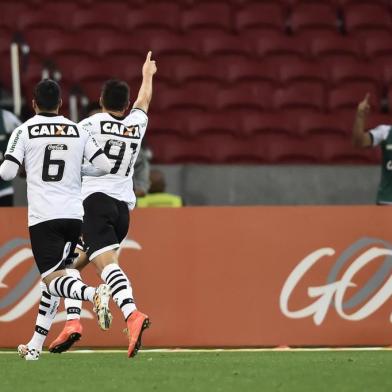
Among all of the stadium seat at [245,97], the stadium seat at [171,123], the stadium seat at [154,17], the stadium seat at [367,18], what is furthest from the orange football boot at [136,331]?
the stadium seat at [367,18]

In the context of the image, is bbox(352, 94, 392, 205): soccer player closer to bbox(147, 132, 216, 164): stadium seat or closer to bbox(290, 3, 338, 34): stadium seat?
bbox(147, 132, 216, 164): stadium seat

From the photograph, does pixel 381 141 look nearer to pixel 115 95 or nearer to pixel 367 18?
pixel 115 95

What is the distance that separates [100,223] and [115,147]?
54 centimetres

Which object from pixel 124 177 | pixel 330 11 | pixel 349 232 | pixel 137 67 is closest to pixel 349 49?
pixel 330 11

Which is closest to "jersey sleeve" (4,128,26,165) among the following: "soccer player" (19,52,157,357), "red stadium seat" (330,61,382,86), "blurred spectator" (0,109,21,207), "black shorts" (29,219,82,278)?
"black shorts" (29,219,82,278)

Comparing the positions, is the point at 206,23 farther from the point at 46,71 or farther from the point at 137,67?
the point at 46,71

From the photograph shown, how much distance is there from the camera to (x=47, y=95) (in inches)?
325

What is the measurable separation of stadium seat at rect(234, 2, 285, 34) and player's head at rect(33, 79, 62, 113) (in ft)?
24.4

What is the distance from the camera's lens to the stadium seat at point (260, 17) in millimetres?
15516

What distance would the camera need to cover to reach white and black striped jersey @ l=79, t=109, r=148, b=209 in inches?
343

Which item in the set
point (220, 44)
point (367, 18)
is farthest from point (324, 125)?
point (367, 18)

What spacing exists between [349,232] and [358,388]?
3.77m

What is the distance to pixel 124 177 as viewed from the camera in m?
8.84

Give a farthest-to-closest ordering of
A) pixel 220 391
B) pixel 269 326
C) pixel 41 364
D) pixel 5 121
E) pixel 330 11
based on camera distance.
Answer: pixel 330 11, pixel 5 121, pixel 269 326, pixel 41 364, pixel 220 391
